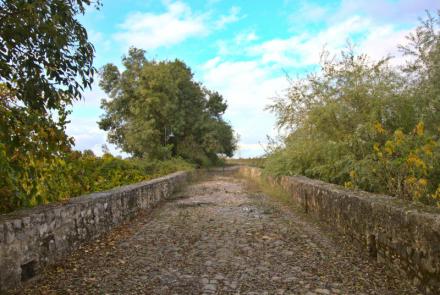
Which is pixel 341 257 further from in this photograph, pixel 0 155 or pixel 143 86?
pixel 143 86

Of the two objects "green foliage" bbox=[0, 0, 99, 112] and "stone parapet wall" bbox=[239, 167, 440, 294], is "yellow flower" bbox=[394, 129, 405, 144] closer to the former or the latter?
"stone parapet wall" bbox=[239, 167, 440, 294]

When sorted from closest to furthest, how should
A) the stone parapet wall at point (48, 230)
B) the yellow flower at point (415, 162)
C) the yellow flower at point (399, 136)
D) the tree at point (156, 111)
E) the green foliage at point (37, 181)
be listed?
1. the stone parapet wall at point (48, 230)
2. the green foliage at point (37, 181)
3. the yellow flower at point (415, 162)
4. the yellow flower at point (399, 136)
5. the tree at point (156, 111)

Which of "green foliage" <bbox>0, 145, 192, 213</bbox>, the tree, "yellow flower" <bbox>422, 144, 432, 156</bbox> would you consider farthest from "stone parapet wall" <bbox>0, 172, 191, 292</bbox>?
the tree

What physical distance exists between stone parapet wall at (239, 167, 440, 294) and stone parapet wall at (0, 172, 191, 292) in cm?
Result: 369

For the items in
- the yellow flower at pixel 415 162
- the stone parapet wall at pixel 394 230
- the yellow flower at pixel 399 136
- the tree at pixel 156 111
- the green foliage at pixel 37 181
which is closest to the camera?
the stone parapet wall at pixel 394 230

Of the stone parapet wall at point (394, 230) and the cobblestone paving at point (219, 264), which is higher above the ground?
the stone parapet wall at point (394, 230)

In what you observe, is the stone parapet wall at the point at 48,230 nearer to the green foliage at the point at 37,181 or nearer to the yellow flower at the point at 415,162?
the green foliage at the point at 37,181

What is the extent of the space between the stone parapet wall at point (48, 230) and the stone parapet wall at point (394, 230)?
145 inches

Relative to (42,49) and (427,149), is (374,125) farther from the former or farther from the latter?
(42,49)

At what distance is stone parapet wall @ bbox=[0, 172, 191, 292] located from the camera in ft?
12.5

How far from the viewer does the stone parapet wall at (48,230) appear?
3.82 meters

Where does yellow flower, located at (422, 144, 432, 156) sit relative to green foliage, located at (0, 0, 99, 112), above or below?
below

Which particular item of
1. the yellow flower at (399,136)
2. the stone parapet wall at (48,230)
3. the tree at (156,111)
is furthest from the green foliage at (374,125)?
the tree at (156,111)

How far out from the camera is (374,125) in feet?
26.7
